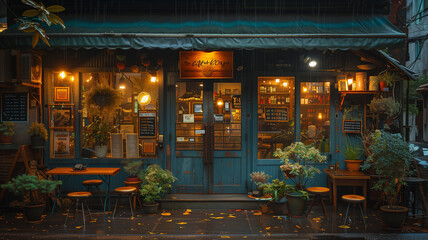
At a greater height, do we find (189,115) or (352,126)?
(189,115)

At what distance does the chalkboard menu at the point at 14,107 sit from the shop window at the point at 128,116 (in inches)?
56.4

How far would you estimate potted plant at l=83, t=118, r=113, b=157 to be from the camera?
32.8 feet

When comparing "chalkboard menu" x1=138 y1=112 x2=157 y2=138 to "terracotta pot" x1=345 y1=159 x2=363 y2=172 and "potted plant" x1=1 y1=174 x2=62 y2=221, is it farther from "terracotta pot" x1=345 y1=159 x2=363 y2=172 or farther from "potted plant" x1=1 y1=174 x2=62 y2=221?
"terracotta pot" x1=345 y1=159 x2=363 y2=172

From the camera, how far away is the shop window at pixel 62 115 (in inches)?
389

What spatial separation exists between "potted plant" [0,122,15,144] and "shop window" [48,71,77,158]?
3.22 ft

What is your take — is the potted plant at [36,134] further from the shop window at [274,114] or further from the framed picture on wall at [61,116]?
the shop window at [274,114]

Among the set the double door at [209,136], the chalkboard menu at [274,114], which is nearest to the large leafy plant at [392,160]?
the chalkboard menu at [274,114]

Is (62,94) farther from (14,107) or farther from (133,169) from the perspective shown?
(133,169)

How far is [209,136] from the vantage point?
9914mm

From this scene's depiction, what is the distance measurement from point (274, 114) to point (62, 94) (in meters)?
5.87

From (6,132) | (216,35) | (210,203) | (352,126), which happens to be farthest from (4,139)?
(352,126)

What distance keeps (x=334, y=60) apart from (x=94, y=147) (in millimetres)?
7063

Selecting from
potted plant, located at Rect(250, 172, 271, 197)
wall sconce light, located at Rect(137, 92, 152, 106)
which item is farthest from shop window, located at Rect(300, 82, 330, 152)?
wall sconce light, located at Rect(137, 92, 152, 106)

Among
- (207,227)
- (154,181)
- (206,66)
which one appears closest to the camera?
(207,227)
